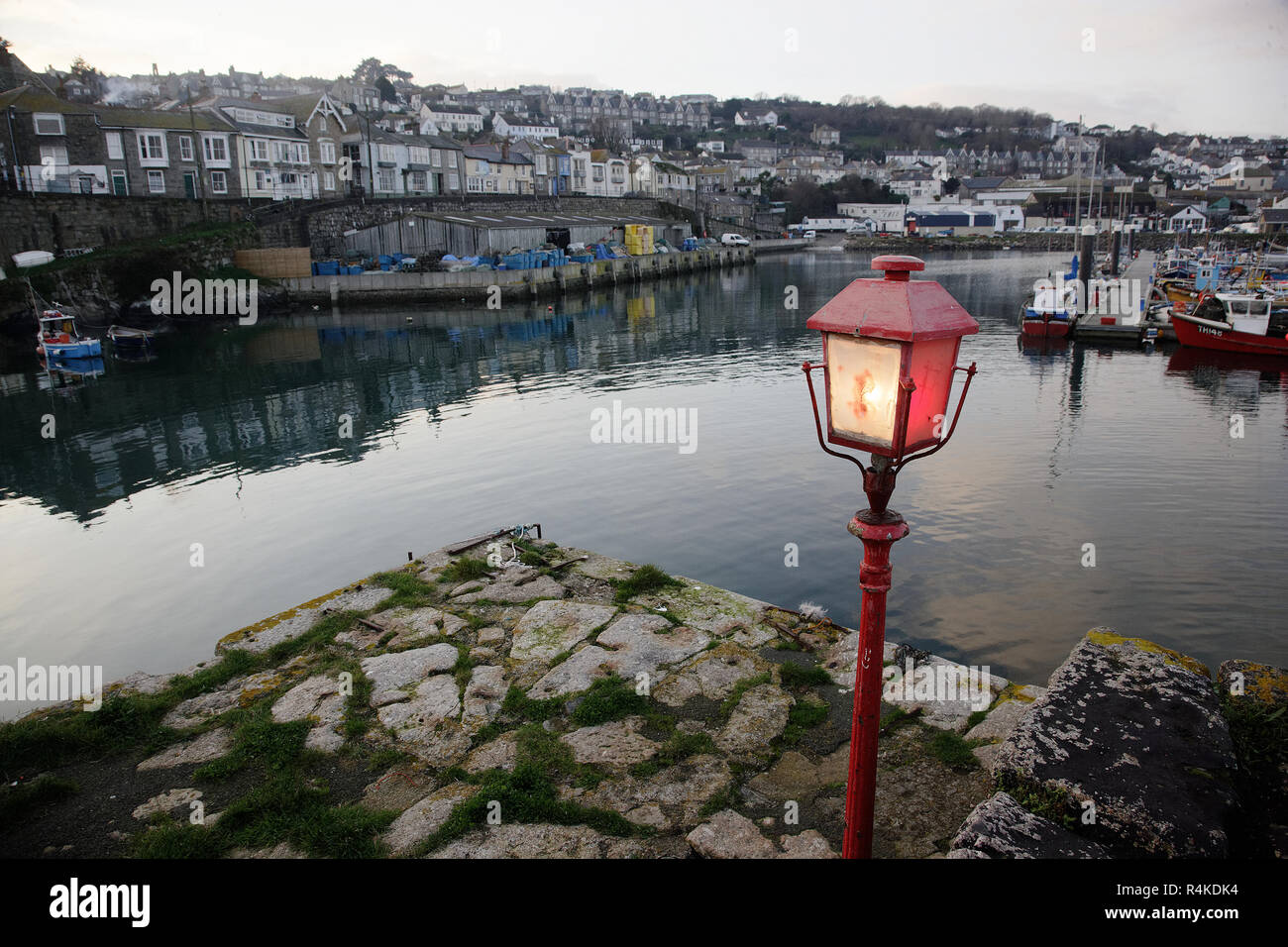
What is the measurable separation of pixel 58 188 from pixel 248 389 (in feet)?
133

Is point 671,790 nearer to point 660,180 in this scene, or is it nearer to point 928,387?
point 928,387

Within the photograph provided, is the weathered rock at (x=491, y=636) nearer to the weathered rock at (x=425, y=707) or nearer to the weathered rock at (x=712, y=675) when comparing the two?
the weathered rock at (x=425, y=707)

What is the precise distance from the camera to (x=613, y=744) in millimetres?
6402

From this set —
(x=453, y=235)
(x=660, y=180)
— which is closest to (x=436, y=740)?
(x=453, y=235)

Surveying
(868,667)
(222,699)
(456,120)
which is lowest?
(222,699)

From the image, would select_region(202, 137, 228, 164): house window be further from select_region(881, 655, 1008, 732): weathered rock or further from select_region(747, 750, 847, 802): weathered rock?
select_region(747, 750, 847, 802): weathered rock

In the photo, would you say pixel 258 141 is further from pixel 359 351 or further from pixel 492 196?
pixel 359 351

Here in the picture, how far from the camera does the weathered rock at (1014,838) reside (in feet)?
11.7

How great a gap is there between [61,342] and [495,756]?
3887 cm

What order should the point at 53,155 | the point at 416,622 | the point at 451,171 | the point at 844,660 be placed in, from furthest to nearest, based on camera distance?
1. the point at 451,171
2. the point at 53,155
3. the point at 416,622
4. the point at 844,660

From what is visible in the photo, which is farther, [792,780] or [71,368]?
[71,368]

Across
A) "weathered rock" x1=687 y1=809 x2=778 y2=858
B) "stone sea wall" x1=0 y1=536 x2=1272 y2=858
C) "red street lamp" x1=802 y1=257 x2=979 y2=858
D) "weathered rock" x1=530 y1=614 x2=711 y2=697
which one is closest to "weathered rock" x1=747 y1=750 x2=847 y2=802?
"stone sea wall" x1=0 y1=536 x2=1272 y2=858

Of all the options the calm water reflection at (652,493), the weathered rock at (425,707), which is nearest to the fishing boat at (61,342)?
the calm water reflection at (652,493)
